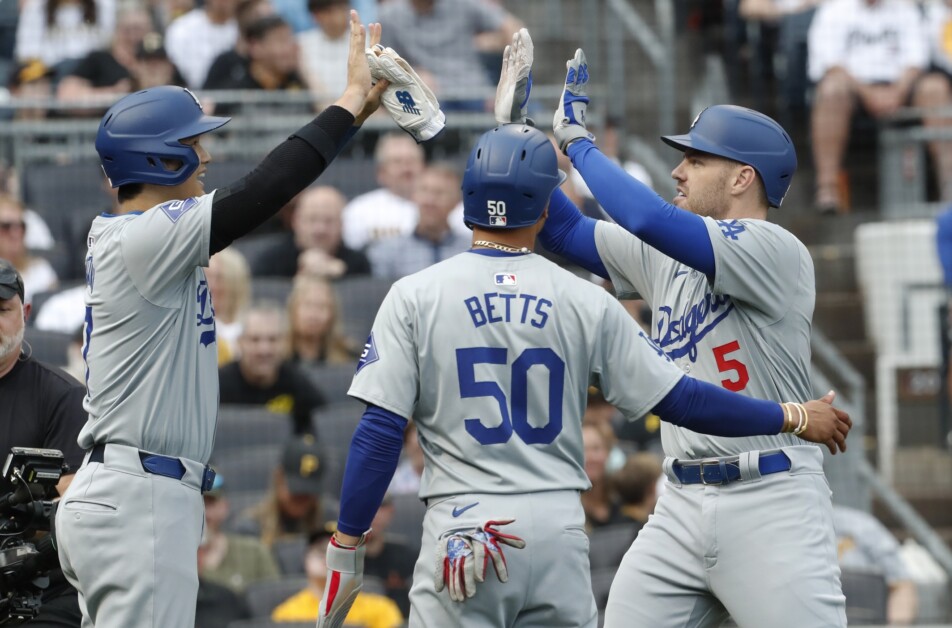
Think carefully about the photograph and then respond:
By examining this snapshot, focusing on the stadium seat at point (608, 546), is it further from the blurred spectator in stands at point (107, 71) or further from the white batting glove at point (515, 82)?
the blurred spectator in stands at point (107, 71)

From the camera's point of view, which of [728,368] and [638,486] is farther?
[638,486]

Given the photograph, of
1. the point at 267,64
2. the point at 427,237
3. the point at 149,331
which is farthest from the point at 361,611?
the point at 267,64

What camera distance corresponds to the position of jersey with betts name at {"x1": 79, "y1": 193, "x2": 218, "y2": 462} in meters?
4.16

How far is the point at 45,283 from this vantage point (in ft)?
28.3

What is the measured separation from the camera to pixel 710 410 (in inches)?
163

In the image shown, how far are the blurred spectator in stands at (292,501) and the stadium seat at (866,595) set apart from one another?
2504 mm

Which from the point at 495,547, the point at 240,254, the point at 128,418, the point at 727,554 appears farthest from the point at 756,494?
the point at 240,254

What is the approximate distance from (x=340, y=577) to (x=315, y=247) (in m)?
4.96

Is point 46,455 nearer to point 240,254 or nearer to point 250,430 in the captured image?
point 250,430

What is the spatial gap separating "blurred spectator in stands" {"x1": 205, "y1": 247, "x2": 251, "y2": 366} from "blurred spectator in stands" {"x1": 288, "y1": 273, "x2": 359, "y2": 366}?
277mm

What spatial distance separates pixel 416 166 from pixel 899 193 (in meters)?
3.39

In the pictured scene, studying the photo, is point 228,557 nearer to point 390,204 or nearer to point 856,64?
point 390,204

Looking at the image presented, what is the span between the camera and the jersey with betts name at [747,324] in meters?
4.54

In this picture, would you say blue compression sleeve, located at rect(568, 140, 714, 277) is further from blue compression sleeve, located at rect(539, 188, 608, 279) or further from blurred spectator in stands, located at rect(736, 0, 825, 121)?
blurred spectator in stands, located at rect(736, 0, 825, 121)
